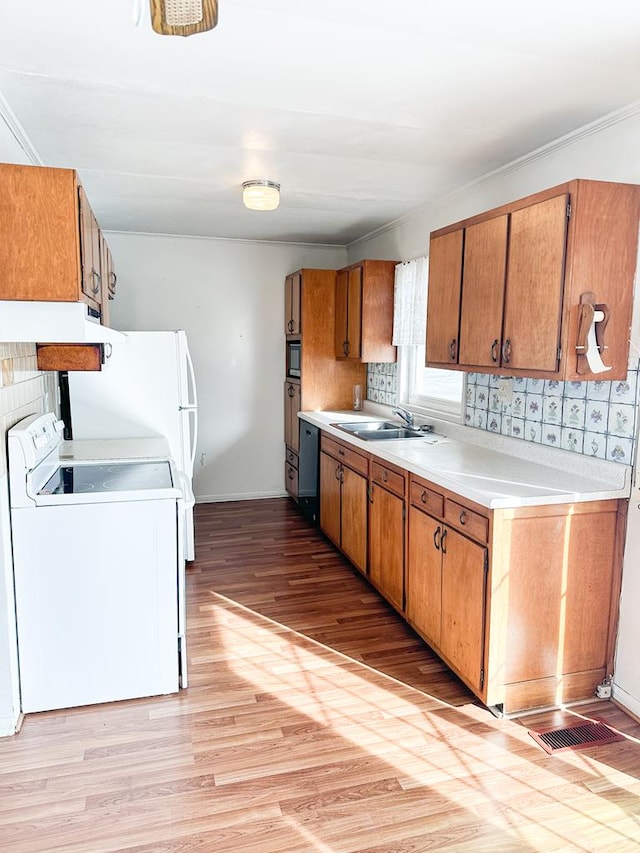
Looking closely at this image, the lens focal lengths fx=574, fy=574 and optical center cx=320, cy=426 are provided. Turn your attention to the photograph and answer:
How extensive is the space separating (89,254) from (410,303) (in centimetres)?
240

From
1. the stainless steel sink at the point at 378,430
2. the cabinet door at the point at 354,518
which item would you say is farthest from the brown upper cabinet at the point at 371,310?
the cabinet door at the point at 354,518

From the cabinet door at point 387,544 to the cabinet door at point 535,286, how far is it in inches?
40.3

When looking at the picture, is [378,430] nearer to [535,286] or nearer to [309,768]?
[535,286]

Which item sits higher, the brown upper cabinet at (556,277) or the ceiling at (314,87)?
the ceiling at (314,87)

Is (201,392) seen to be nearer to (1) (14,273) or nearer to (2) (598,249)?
(1) (14,273)

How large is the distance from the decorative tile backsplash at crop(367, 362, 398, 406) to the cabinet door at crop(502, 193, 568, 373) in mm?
1972

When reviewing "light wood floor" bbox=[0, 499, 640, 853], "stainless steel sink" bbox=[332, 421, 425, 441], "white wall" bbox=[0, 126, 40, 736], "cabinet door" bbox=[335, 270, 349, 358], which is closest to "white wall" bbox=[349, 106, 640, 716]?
"light wood floor" bbox=[0, 499, 640, 853]

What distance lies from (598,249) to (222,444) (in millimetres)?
3875

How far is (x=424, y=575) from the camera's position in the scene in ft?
9.17

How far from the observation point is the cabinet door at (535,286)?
227 cm

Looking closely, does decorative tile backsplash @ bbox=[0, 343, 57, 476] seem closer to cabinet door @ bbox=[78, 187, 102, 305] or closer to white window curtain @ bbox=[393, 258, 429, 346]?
cabinet door @ bbox=[78, 187, 102, 305]

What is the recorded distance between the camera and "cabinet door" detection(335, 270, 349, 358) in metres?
4.68

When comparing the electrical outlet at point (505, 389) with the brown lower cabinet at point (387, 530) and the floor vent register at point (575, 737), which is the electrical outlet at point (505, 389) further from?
the floor vent register at point (575, 737)

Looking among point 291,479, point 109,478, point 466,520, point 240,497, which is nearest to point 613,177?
point 466,520
